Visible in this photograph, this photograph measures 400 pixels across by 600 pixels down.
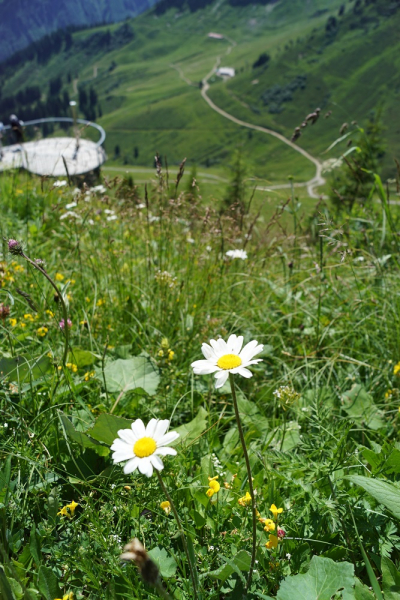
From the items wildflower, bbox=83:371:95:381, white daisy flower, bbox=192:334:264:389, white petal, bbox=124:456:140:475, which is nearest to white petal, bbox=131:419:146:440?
white petal, bbox=124:456:140:475

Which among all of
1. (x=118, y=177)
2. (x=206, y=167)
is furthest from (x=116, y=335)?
Result: (x=206, y=167)

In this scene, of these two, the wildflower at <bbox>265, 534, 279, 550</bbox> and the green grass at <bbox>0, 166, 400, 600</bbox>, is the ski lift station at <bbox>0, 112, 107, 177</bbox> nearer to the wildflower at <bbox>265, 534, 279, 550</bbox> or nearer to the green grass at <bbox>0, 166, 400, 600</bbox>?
the green grass at <bbox>0, 166, 400, 600</bbox>

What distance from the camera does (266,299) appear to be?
12.3ft

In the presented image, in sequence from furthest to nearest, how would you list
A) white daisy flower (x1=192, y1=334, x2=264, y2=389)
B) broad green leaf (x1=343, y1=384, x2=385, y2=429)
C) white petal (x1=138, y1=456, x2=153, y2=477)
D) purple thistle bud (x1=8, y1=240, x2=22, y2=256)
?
1. broad green leaf (x1=343, y1=384, x2=385, y2=429)
2. purple thistle bud (x1=8, y1=240, x2=22, y2=256)
3. white daisy flower (x1=192, y1=334, x2=264, y2=389)
4. white petal (x1=138, y1=456, x2=153, y2=477)

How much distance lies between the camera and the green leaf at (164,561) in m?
1.62

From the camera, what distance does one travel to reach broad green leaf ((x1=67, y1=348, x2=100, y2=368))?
276 centimetres

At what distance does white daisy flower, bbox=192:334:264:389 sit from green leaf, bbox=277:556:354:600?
767mm

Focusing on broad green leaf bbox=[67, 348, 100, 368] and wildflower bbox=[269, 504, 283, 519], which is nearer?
wildflower bbox=[269, 504, 283, 519]

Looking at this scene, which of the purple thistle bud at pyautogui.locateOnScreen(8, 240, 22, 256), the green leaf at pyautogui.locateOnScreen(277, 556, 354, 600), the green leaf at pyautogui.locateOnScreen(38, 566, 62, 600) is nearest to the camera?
the green leaf at pyautogui.locateOnScreen(277, 556, 354, 600)

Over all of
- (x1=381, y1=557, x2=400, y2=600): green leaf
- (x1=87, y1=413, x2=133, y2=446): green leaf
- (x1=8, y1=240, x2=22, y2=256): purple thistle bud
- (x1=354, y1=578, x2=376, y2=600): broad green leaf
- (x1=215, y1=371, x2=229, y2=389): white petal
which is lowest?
(x1=381, y1=557, x2=400, y2=600): green leaf

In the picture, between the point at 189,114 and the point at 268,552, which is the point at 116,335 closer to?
the point at 268,552

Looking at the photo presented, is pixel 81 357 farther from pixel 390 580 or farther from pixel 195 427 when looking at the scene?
pixel 390 580

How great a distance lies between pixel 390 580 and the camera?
158 centimetres

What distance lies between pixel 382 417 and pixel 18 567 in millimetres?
2091
